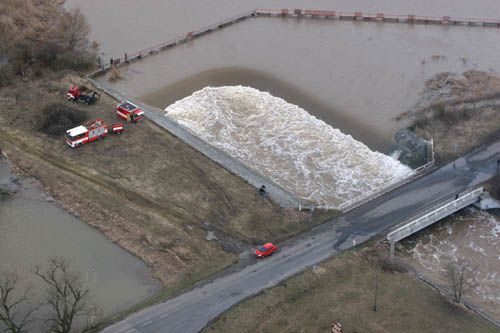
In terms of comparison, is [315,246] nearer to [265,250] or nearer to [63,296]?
[265,250]

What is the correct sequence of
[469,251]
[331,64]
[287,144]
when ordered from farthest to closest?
1. [331,64]
2. [287,144]
3. [469,251]

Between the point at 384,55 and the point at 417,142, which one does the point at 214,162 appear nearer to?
the point at 417,142

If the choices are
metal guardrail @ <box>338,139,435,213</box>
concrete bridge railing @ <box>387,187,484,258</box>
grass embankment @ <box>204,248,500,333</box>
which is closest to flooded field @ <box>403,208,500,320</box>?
concrete bridge railing @ <box>387,187,484,258</box>

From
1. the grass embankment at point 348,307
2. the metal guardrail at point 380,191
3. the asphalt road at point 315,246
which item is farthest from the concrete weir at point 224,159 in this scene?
the grass embankment at point 348,307

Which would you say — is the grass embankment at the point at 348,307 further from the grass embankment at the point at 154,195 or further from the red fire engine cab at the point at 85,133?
the red fire engine cab at the point at 85,133

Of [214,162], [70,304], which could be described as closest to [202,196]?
[214,162]

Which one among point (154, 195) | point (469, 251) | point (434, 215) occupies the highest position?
point (154, 195)

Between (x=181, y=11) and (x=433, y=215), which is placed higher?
(x=181, y=11)

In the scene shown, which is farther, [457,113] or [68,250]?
[457,113]

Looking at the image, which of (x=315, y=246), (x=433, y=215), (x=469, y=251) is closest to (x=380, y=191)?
(x=433, y=215)
